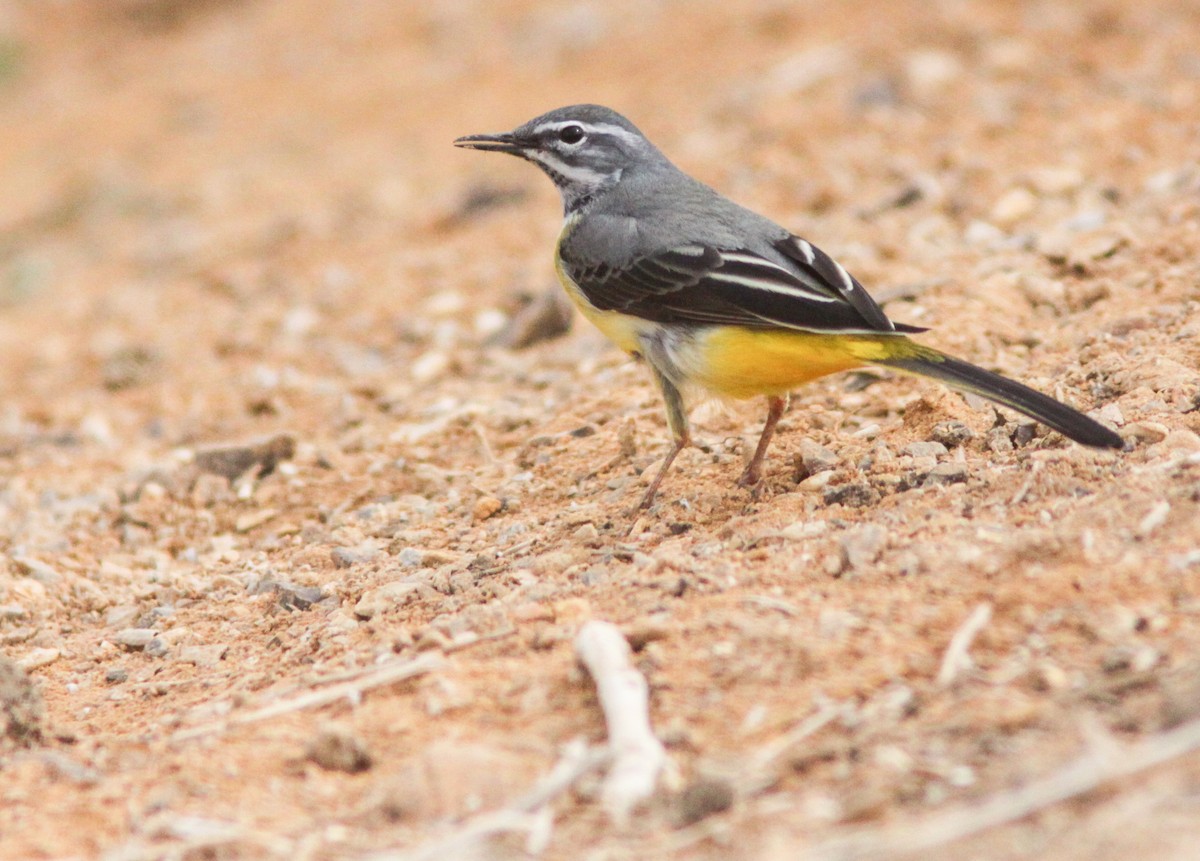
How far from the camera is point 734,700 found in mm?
4000

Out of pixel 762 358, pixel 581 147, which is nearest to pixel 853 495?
pixel 762 358

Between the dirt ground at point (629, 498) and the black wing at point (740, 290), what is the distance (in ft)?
2.28

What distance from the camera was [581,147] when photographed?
7.23 m

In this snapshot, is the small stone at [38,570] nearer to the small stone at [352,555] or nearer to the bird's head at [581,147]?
the small stone at [352,555]

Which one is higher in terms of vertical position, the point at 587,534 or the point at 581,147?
the point at 581,147

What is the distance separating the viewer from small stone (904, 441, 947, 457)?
577 centimetres

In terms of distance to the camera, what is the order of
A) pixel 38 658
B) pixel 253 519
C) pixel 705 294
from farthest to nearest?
pixel 253 519
pixel 705 294
pixel 38 658

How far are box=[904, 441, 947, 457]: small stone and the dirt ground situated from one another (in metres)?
0.08

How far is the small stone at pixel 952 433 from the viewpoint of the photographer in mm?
5859

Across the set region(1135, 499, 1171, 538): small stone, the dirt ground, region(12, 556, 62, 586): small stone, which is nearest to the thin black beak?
the dirt ground

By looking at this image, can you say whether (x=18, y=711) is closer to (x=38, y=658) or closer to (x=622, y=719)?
(x=38, y=658)

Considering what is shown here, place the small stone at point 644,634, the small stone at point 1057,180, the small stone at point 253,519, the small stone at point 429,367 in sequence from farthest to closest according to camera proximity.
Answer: the small stone at point 1057,180 → the small stone at point 429,367 → the small stone at point 253,519 → the small stone at point 644,634

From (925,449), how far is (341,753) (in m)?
2.91

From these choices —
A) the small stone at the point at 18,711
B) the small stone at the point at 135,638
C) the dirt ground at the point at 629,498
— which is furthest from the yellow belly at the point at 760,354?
the small stone at the point at 18,711
